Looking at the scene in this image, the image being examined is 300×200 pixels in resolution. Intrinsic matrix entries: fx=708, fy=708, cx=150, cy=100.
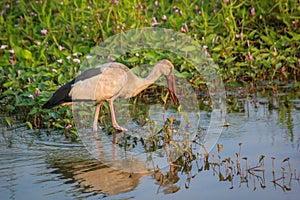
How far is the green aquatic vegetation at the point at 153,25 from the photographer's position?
27.4 feet

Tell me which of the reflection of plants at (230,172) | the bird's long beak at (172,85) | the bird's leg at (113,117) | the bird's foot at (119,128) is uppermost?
the bird's long beak at (172,85)

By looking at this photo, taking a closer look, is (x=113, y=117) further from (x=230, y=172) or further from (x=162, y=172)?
(x=230, y=172)

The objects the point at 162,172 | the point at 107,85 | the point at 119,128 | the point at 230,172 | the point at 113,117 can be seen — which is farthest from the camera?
the point at 113,117

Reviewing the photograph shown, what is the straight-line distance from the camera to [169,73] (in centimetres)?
733

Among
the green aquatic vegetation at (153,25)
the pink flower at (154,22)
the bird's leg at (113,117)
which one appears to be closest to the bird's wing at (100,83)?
the bird's leg at (113,117)

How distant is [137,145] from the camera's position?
6.46 meters

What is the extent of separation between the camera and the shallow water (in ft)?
16.8

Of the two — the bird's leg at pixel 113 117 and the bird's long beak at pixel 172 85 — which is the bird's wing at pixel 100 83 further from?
the bird's long beak at pixel 172 85

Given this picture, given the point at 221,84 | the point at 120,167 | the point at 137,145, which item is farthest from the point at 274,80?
the point at 120,167

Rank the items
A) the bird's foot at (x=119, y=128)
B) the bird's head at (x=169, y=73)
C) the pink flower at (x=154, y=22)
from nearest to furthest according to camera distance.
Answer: the bird's foot at (x=119, y=128), the bird's head at (x=169, y=73), the pink flower at (x=154, y=22)

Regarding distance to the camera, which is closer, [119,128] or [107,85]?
[119,128]

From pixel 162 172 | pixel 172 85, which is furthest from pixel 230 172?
pixel 172 85

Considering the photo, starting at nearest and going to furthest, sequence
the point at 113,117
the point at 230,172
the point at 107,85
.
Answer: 1. the point at 230,172
2. the point at 107,85
3. the point at 113,117

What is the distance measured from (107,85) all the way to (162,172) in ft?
5.90
